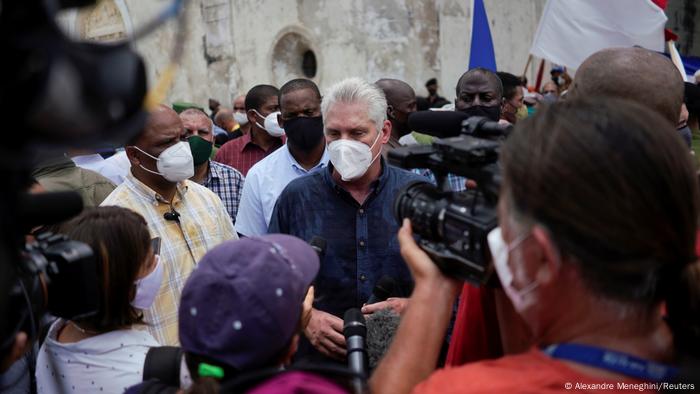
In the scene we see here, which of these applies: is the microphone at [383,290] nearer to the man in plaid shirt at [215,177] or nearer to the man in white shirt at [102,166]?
the man in plaid shirt at [215,177]

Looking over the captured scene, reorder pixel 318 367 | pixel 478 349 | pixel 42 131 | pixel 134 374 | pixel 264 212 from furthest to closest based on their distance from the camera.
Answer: pixel 264 212 < pixel 134 374 < pixel 478 349 < pixel 318 367 < pixel 42 131

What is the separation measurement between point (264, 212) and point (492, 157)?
105 inches

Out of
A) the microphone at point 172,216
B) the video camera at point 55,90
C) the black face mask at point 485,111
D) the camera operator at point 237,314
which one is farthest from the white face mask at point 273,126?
the video camera at point 55,90

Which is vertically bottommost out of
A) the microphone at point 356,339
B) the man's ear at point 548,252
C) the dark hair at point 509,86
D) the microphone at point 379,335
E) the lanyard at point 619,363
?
the dark hair at point 509,86

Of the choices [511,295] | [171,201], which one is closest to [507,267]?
[511,295]

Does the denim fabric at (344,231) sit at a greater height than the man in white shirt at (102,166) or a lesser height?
greater

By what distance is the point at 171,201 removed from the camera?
3.53 meters

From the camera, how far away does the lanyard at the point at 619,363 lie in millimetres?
1290

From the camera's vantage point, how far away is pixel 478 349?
1891 mm

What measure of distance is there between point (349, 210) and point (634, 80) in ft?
4.82

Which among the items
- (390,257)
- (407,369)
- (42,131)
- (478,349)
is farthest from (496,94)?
(42,131)

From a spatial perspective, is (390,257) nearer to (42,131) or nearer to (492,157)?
(492,157)

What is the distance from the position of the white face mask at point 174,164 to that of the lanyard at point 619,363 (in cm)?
261

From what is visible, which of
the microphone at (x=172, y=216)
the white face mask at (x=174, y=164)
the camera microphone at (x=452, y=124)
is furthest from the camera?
the white face mask at (x=174, y=164)
